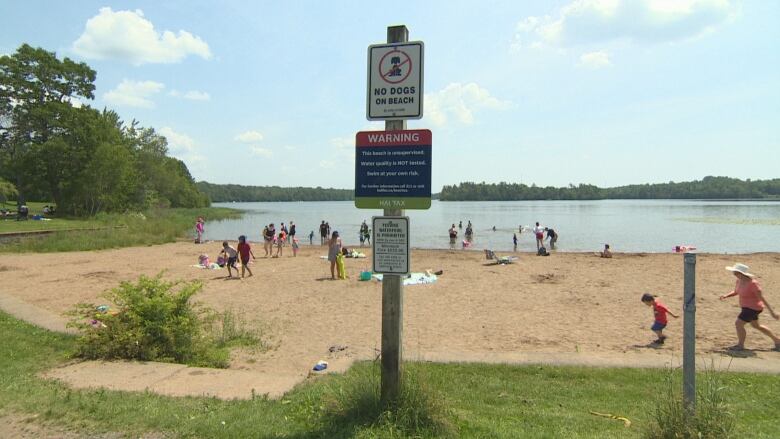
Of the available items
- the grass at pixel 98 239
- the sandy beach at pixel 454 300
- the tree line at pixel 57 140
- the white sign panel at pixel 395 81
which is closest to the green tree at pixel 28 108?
the tree line at pixel 57 140

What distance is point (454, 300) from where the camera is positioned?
12055mm

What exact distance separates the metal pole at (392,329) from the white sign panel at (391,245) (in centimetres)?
6

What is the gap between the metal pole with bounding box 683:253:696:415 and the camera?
2.99 meters

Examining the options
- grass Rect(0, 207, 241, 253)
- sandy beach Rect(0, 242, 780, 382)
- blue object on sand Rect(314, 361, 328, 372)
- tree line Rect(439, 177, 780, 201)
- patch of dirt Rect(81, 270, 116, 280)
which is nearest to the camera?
blue object on sand Rect(314, 361, 328, 372)

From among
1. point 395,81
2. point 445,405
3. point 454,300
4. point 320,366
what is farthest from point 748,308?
point 395,81

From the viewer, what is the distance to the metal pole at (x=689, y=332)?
2988mm

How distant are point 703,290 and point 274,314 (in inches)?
437

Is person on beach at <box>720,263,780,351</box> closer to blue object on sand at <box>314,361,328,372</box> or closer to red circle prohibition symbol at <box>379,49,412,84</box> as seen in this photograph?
blue object on sand at <box>314,361,328,372</box>

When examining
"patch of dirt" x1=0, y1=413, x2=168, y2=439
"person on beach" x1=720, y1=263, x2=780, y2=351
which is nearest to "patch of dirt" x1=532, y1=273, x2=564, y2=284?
"person on beach" x1=720, y1=263, x2=780, y2=351

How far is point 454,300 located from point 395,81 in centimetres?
907

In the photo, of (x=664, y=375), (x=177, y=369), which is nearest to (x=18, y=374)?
(x=177, y=369)

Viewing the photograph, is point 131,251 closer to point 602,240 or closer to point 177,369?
point 177,369

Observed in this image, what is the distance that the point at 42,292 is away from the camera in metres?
12.3

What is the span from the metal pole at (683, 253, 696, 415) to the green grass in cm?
45
